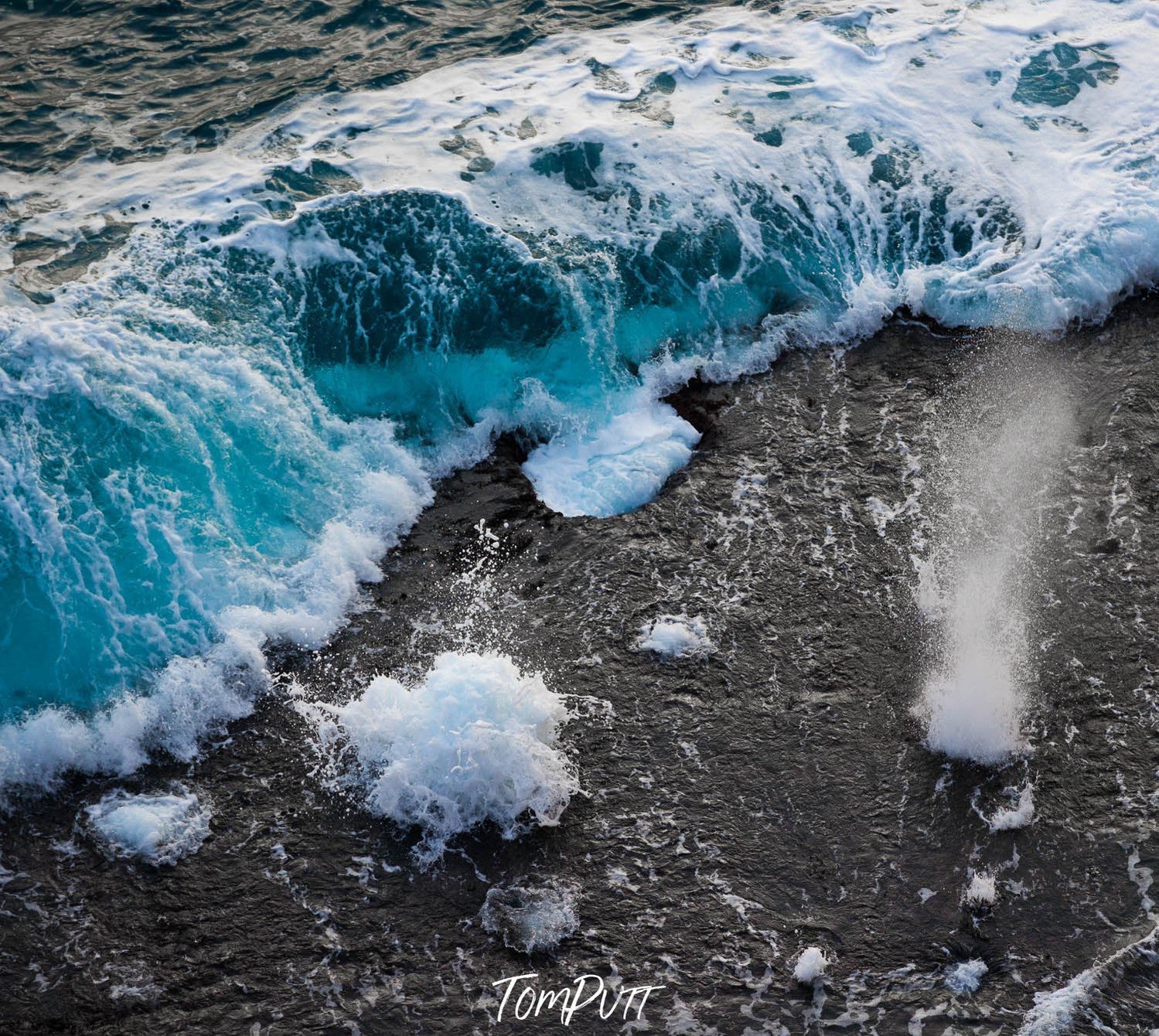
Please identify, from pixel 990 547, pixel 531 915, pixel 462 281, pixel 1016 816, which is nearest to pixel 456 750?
pixel 531 915

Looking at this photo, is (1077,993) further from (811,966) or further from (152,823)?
(152,823)

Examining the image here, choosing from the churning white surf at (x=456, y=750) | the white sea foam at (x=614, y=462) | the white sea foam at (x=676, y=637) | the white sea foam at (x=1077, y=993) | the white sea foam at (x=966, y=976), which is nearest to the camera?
the white sea foam at (x=1077, y=993)

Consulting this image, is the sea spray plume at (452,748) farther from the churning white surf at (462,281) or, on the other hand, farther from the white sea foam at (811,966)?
the white sea foam at (811,966)

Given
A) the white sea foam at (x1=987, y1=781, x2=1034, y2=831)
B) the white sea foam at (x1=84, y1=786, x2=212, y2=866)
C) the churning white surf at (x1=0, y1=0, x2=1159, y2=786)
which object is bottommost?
the white sea foam at (x1=987, y1=781, x2=1034, y2=831)

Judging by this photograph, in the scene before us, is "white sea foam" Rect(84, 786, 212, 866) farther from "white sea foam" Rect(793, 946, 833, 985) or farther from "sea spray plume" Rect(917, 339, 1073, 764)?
"sea spray plume" Rect(917, 339, 1073, 764)

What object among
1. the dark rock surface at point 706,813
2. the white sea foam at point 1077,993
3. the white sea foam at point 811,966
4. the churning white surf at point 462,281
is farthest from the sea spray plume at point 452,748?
the white sea foam at point 1077,993

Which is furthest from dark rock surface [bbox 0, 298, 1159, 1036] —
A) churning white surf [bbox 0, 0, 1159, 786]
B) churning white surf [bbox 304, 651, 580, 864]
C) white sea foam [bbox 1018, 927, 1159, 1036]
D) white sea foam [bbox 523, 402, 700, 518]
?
churning white surf [bbox 0, 0, 1159, 786]
